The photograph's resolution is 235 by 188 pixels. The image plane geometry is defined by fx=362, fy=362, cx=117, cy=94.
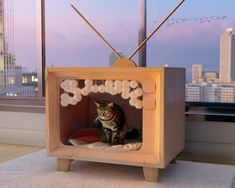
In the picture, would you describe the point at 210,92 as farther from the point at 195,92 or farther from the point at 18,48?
the point at 18,48

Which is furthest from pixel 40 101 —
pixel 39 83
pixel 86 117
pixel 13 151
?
pixel 86 117

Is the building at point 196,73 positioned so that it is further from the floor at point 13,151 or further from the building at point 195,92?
the floor at point 13,151

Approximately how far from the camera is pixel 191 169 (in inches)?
72.6

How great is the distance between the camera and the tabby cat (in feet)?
5.95

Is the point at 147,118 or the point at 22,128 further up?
the point at 147,118

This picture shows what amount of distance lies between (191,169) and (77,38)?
1.16 metres

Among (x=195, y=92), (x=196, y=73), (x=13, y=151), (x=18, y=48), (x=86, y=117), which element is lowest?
(x=13, y=151)

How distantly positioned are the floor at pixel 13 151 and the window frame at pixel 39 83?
0.25m

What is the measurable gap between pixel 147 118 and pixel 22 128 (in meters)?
1.23

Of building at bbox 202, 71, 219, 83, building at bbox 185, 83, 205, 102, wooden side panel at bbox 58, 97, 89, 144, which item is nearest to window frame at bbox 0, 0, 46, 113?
wooden side panel at bbox 58, 97, 89, 144

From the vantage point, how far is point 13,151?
2293mm

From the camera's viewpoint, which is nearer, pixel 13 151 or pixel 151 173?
Answer: pixel 151 173

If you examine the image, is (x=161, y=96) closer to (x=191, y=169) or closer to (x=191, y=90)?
(x=191, y=169)

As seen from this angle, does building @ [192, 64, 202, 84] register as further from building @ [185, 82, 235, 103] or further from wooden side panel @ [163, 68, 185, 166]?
wooden side panel @ [163, 68, 185, 166]
